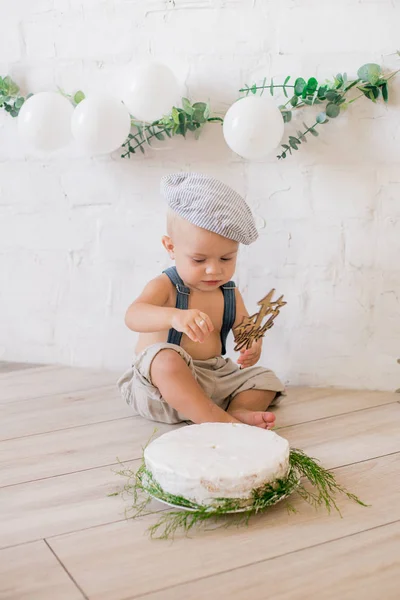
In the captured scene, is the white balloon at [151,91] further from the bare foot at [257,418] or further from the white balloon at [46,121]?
the bare foot at [257,418]

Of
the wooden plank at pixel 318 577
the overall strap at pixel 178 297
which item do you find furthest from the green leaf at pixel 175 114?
the wooden plank at pixel 318 577

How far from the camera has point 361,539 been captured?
114 centimetres

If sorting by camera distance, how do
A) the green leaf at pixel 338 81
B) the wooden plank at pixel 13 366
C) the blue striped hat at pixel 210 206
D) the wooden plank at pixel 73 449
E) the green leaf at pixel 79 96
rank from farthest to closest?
1. the wooden plank at pixel 13 366
2. the green leaf at pixel 79 96
3. the green leaf at pixel 338 81
4. the blue striped hat at pixel 210 206
5. the wooden plank at pixel 73 449

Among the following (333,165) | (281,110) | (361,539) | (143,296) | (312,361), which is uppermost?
(281,110)

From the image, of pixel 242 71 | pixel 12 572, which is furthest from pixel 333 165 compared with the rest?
pixel 12 572

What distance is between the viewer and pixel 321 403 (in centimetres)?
174

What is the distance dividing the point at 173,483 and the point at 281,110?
901 millimetres

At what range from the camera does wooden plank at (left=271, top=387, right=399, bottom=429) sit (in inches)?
65.5

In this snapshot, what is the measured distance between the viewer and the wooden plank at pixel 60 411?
63.9 inches

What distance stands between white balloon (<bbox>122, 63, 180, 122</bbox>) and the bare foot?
0.68m

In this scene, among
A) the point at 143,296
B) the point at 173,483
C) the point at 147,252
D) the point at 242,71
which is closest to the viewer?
the point at 173,483

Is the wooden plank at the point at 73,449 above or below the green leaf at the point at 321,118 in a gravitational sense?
below

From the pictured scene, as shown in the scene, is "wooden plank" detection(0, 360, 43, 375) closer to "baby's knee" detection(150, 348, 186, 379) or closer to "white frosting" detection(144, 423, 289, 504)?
"baby's knee" detection(150, 348, 186, 379)

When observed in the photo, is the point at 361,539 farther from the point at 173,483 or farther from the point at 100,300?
the point at 100,300
